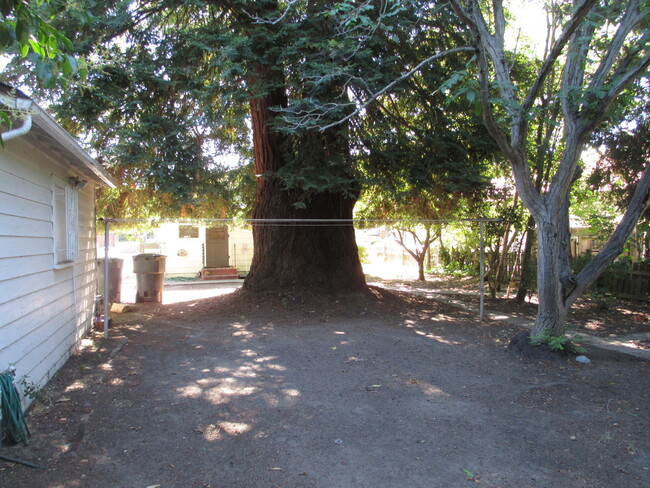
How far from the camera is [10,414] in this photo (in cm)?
349

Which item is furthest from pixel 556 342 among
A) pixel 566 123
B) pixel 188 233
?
pixel 188 233

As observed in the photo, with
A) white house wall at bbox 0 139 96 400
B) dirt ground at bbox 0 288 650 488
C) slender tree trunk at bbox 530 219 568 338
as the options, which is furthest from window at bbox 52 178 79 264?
slender tree trunk at bbox 530 219 568 338

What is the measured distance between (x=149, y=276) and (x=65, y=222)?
18.2 feet

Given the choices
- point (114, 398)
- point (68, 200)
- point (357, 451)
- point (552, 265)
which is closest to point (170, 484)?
point (357, 451)

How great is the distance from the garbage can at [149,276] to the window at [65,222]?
188 inches

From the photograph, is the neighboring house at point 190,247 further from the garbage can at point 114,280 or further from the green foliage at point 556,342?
the green foliage at point 556,342

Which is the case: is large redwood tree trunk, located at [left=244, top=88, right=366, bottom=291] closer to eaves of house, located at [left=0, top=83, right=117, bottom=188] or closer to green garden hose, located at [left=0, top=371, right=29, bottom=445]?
eaves of house, located at [left=0, top=83, right=117, bottom=188]

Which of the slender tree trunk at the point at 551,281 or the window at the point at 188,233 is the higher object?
the window at the point at 188,233

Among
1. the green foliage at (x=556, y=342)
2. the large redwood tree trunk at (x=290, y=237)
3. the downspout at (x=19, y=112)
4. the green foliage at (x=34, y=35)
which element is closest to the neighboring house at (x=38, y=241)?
the downspout at (x=19, y=112)

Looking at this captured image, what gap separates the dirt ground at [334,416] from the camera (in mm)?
3275

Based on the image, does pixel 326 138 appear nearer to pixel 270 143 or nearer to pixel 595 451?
pixel 270 143

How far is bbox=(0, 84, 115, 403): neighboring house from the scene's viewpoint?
13.0 ft

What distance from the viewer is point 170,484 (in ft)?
10.2

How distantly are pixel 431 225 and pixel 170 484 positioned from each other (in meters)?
13.1
